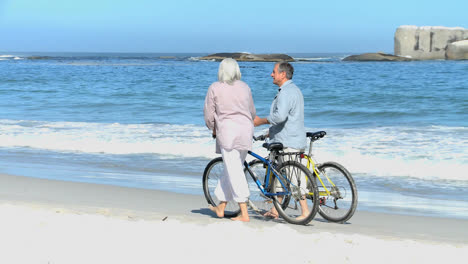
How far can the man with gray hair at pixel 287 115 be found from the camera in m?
5.53

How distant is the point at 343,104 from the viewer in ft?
75.0

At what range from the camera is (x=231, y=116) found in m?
5.38

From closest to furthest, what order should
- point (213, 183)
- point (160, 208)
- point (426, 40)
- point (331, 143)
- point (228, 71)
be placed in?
point (228, 71) → point (213, 183) → point (160, 208) → point (331, 143) → point (426, 40)

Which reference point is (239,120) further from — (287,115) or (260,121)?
(287,115)

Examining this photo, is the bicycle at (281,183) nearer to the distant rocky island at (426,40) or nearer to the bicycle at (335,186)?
the bicycle at (335,186)

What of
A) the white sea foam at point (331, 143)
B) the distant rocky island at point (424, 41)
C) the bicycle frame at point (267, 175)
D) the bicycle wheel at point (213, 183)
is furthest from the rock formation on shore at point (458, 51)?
the bicycle frame at point (267, 175)

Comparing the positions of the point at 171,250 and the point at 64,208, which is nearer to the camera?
the point at 171,250

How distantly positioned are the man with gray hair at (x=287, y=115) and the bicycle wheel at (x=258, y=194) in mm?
391

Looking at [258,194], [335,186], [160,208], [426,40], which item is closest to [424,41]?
[426,40]

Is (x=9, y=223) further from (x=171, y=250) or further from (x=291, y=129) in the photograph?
(x=291, y=129)

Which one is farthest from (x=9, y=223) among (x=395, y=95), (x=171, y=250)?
(x=395, y=95)

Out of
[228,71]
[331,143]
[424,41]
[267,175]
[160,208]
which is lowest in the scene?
[331,143]

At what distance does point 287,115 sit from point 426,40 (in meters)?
124

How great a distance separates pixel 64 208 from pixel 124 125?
9916mm
